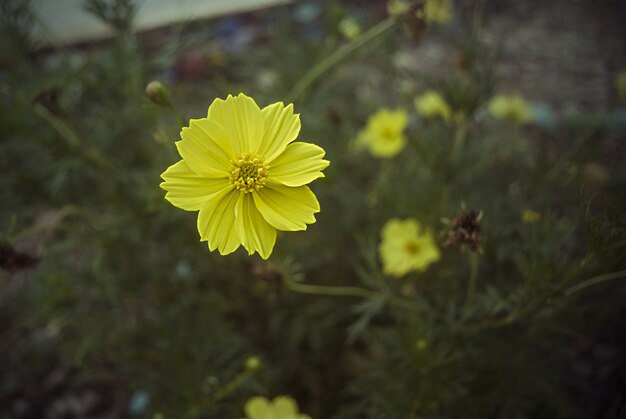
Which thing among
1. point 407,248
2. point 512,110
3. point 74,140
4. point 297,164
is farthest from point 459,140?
point 74,140

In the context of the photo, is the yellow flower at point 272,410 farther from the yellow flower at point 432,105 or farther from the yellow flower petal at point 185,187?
the yellow flower at point 432,105

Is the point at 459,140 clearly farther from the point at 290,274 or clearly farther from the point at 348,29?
the point at 290,274

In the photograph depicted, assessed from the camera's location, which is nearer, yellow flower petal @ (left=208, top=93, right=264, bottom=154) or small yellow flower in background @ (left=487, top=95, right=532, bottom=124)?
yellow flower petal @ (left=208, top=93, right=264, bottom=154)

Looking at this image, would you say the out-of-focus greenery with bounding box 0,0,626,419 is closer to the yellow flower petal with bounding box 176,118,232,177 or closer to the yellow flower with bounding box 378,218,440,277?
the yellow flower with bounding box 378,218,440,277

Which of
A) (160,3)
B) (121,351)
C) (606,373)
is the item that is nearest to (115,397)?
(121,351)

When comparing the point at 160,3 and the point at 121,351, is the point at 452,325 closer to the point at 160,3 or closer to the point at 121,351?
the point at 121,351

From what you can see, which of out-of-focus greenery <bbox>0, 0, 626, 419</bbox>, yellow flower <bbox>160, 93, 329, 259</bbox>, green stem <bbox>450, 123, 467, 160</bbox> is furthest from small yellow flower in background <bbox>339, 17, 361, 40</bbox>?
yellow flower <bbox>160, 93, 329, 259</bbox>
